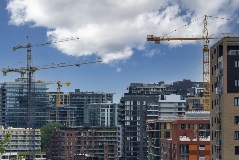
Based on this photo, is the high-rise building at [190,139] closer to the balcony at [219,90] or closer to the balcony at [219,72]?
the balcony at [219,90]

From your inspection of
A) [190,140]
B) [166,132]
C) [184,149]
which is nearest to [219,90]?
[190,140]

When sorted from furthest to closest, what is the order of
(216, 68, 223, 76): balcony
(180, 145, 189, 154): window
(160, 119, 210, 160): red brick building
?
1. (180, 145, 189, 154): window
2. (160, 119, 210, 160): red brick building
3. (216, 68, 223, 76): balcony

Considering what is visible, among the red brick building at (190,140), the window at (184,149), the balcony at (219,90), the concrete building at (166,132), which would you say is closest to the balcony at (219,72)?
the balcony at (219,90)

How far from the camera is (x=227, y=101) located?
304 feet

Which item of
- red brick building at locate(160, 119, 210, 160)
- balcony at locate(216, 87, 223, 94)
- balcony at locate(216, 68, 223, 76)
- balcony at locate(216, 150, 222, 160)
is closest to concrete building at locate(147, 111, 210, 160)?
red brick building at locate(160, 119, 210, 160)

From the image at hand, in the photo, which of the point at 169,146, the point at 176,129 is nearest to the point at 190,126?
the point at 176,129

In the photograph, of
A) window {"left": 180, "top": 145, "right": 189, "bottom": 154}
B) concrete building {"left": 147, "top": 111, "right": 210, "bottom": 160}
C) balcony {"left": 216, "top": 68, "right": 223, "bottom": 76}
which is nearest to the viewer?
balcony {"left": 216, "top": 68, "right": 223, "bottom": 76}

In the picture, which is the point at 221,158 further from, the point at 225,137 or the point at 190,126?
the point at 190,126

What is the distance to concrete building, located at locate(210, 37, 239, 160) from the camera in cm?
9200

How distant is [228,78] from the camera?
9331 cm

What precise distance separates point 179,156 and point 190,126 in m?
8.29

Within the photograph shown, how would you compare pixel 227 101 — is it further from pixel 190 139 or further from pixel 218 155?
pixel 190 139

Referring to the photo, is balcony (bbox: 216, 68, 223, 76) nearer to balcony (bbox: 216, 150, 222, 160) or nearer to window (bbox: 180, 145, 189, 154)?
balcony (bbox: 216, 150, 222, 160)

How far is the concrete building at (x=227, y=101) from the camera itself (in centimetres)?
9200
